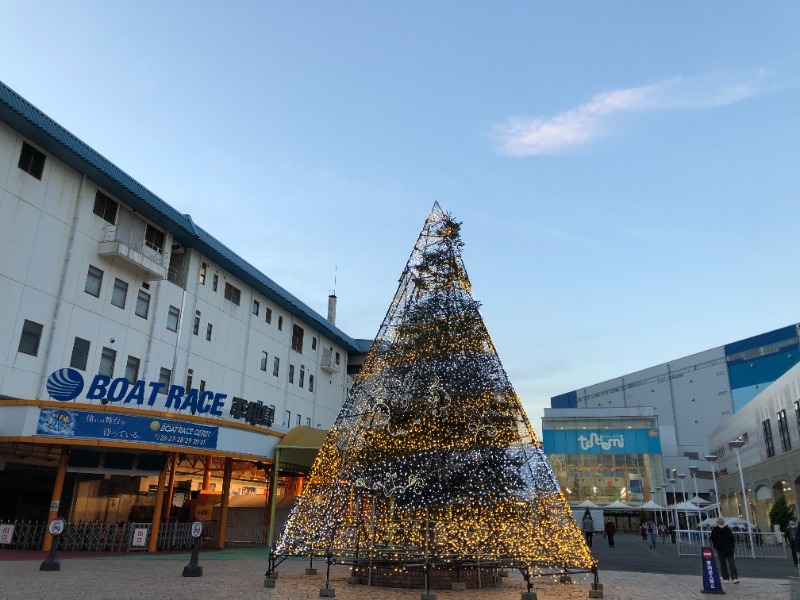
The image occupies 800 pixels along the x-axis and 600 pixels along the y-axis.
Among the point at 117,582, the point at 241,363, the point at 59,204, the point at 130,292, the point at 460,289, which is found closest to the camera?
the point at 117,582

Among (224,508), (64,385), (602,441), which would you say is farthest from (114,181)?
(602,441)

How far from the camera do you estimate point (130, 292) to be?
2605cm

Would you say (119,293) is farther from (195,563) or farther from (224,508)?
(195,563)

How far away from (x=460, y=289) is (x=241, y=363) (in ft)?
71.9

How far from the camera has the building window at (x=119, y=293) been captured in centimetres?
2523

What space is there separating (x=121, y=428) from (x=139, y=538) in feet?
12.9

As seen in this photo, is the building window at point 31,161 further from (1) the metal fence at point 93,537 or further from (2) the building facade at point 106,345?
(1) the metal fence at point 93,537

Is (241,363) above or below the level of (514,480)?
above

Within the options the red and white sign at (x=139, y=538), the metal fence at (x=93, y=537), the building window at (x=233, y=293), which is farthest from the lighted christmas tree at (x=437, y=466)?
the building window at (x=233, y=293)

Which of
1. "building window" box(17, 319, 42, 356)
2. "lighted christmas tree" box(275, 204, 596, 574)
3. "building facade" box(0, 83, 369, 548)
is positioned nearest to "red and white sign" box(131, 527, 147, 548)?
"building facade" box(0, 83, 369, 548)

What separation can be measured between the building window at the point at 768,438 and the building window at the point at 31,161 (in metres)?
44.9

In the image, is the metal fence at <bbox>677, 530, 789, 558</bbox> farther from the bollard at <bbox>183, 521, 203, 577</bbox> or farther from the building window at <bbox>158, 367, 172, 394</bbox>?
the building window at <bbox>158, 367, 172, 394</bbox>

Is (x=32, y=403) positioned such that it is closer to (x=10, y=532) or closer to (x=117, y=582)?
(x=10, y=532)

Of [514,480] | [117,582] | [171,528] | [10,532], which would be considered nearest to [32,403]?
[10,532]
